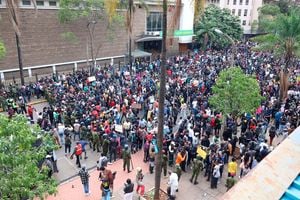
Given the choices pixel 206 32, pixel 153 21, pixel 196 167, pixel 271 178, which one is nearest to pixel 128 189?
pixel 196 167

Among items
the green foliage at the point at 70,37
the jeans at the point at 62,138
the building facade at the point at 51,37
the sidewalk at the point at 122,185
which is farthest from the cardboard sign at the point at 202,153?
the green foliage at the point at 70,37

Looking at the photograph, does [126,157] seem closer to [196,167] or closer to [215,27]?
[196,167]

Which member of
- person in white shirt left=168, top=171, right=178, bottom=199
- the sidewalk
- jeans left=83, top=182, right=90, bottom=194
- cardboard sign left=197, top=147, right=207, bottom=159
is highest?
cardboard sign left=197, top=147, right=207, bottom=159

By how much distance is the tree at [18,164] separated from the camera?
6395 mm

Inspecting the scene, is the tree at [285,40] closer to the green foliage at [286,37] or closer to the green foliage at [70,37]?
the green foliage at [286,37]

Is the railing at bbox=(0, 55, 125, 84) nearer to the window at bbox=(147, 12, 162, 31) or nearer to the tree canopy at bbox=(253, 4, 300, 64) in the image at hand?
the window at bbox=(147, 12, 162, 31)

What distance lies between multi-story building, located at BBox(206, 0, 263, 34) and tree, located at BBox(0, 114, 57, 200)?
57.8m

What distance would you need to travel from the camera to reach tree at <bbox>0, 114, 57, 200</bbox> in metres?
6.39

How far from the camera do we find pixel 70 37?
27.8 metres

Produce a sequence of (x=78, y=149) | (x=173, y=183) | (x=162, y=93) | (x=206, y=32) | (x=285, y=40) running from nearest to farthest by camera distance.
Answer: (x=162, y=93) < (x=173, y=183) < (x=78, y=149) < (x=285, y=40) < (x=206, y=32)

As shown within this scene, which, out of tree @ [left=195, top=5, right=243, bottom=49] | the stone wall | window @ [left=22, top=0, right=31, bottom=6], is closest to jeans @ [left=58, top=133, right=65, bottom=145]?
the stone wall

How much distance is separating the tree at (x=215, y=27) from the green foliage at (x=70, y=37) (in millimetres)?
19056

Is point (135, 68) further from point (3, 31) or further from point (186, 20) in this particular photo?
point (186, 20)

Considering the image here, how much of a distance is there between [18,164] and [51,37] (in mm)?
25211
